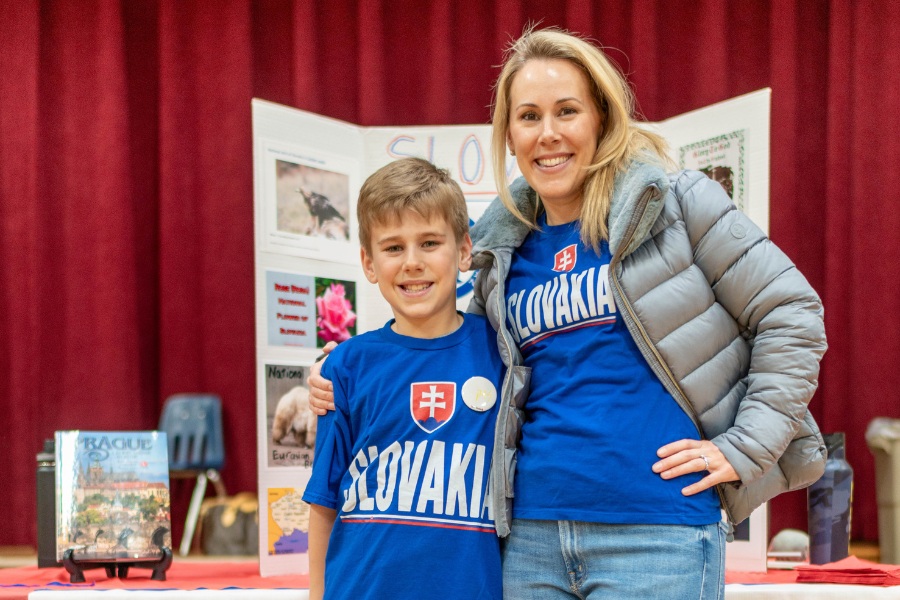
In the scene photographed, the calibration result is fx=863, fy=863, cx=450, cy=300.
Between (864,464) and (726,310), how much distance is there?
2.47 metres

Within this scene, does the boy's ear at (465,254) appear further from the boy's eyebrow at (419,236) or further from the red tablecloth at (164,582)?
the red tablecloth at (164,582)

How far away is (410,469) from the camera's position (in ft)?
4.81

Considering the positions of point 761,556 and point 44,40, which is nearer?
point 761,556

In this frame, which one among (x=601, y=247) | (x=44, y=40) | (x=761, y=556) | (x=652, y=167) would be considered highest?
(x=44, y=40)

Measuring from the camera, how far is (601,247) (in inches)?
57.1

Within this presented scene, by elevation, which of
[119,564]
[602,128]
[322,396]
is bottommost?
[119,564]

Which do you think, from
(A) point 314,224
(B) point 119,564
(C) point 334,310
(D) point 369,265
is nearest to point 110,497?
(B) point 119,564

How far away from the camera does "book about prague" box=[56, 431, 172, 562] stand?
2.36 meters

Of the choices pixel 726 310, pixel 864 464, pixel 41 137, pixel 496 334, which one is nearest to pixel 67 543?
pixel 496 334

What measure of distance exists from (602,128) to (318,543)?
899mm

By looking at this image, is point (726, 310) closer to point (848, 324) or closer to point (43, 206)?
point (848, 324)

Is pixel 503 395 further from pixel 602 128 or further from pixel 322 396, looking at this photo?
pixel 602 128

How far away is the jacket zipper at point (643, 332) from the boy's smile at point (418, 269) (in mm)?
308

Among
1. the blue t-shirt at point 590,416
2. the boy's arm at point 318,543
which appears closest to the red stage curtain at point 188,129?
the boy's arm at point 318,543
